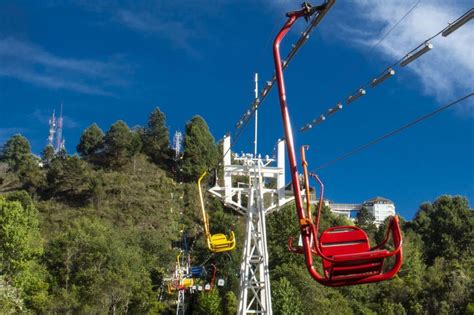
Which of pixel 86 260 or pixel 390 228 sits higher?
pixel 86 260

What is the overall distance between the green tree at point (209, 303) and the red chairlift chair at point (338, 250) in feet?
111

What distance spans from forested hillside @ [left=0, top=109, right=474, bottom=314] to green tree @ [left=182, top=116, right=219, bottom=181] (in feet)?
0.59

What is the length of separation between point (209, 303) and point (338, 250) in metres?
34.3

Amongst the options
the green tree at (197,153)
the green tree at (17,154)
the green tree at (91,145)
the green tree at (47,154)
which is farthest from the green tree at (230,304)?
the green tree at (47,154)

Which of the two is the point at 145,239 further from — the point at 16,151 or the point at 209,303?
the point at 16,151

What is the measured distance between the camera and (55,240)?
41.8 metres

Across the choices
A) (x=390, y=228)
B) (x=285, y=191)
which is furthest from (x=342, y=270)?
(x=285, y=191)

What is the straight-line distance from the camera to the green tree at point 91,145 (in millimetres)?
73031

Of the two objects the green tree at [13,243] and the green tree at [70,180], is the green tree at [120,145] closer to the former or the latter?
the green tree at [70,180]

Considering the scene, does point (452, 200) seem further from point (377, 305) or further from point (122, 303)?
point (122, 303)

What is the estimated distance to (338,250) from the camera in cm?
609

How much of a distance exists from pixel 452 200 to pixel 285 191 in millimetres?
51693

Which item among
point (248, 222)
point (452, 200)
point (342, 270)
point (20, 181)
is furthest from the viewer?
point (20, 181)

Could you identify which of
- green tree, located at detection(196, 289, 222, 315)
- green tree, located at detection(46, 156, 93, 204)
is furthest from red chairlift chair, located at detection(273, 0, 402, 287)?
green tree, located at detection(46, 156, 93, 204)
